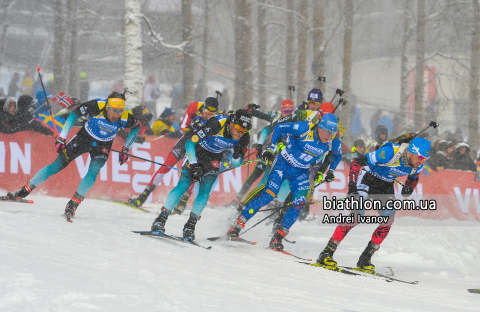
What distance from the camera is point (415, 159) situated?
20.6 feet

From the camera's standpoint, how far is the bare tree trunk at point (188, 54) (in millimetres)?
15016

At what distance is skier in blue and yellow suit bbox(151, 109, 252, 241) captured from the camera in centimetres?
638

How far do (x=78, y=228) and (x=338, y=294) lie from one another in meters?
2.95

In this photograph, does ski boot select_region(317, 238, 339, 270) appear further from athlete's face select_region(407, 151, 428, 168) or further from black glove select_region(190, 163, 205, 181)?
black glove select_region(190, 163, 205, 181)

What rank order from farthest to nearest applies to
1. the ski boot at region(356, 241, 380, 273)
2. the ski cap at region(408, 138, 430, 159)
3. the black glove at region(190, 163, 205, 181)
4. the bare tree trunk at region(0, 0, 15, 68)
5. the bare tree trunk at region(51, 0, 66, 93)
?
the bare tree trunk at region(0, 0, 15, 68)
the bare tree trunk at region(51, 0, 66, 93)
the ski boot at region(356, 241, 380, 273)
the black glove at region(190, 163, 205, 181)
the ski cap at region(408, 138, 430, 159)

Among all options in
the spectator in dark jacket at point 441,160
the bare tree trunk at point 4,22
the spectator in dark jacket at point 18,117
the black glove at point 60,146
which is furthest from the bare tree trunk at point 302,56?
the black glove at point 60,146

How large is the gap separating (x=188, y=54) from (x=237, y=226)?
28.1 feet

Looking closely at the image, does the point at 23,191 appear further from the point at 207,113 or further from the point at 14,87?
the point at 14,87

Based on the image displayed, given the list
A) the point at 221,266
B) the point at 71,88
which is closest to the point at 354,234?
the point at 221,266

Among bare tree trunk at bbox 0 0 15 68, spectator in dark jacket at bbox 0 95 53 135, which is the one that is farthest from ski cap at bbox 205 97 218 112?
bare tree trunk at bbox 0 0 15 68

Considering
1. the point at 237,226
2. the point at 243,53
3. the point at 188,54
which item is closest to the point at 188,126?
the point at 237,226

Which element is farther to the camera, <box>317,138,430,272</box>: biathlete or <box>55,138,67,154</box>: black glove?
<box>55,138,67,154</box>: black glove

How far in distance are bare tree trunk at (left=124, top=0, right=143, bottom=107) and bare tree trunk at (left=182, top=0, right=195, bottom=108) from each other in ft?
9.96

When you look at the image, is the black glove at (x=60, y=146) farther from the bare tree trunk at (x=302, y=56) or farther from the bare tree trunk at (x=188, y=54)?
the bare tree trunk at (x=302, y=56)
